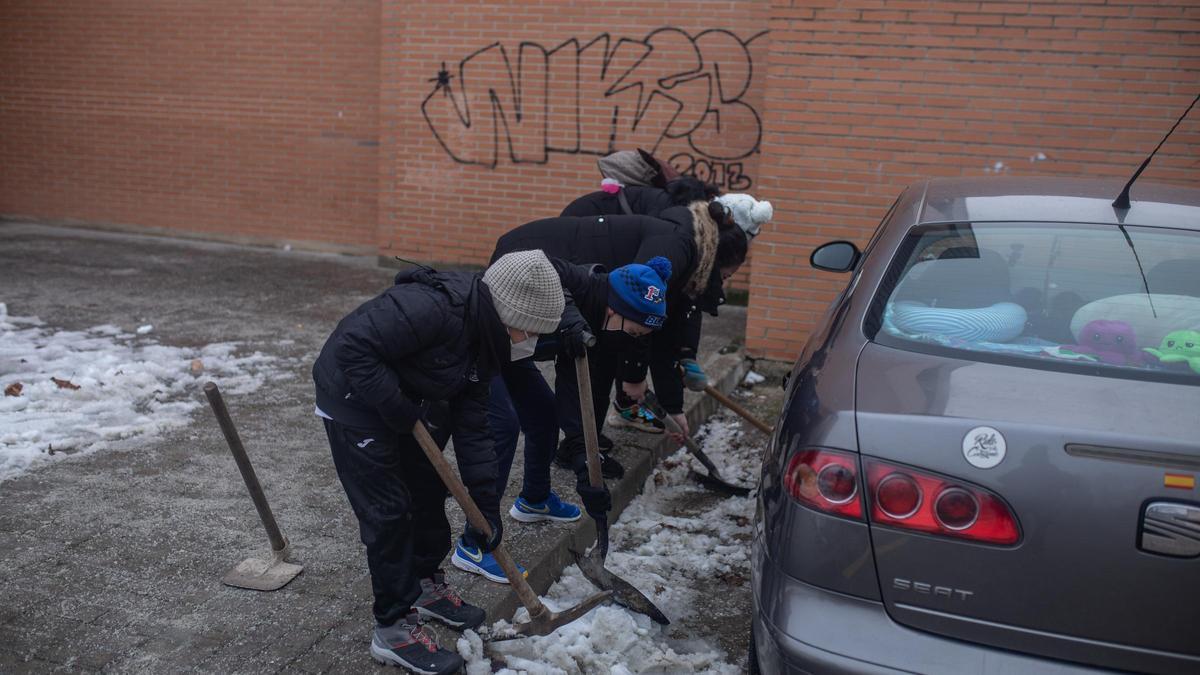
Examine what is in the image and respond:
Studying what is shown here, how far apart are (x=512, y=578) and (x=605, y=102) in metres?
6.28

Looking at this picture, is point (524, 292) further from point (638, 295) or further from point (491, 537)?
point (491, 537)

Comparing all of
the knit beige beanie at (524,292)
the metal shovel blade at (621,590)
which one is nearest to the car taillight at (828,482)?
the knit beige beanie at (524,292)

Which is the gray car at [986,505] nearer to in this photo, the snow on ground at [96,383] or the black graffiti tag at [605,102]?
the snow on ground at [96,383]

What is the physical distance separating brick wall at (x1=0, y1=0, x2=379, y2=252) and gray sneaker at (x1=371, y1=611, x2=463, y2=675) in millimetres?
7863

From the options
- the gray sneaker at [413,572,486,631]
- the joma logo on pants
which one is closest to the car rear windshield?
the joma logo on pants

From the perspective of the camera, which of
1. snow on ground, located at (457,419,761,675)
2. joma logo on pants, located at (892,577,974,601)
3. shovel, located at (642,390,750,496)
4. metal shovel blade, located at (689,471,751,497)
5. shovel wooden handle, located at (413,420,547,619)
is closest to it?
joma logo on pants, located at (892,577,974,601)

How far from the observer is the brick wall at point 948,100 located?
6.29 metres

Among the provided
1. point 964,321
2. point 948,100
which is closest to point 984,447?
point 964,321

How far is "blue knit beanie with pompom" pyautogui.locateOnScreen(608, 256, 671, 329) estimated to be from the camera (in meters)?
3.70

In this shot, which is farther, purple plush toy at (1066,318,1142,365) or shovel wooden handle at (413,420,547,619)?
shovel wooden handle at (413,420,547,619)

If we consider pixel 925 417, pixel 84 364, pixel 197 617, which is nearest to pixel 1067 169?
pixel 925 417

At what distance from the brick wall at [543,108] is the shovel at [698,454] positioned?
7.22 feet

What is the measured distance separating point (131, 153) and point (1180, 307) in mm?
11142

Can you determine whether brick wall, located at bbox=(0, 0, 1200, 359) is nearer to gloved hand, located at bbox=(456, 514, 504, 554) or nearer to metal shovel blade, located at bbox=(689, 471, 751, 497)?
metal shovel blade, located at bbox=(689, 471, 751, 497)
